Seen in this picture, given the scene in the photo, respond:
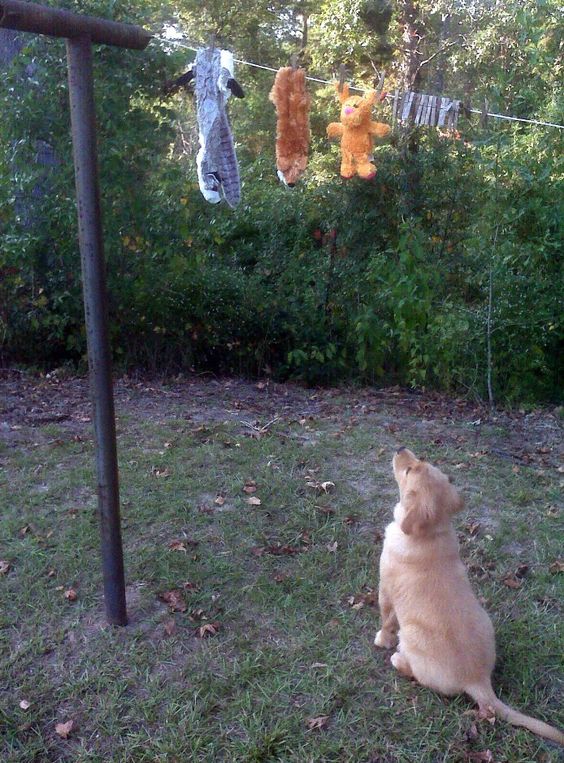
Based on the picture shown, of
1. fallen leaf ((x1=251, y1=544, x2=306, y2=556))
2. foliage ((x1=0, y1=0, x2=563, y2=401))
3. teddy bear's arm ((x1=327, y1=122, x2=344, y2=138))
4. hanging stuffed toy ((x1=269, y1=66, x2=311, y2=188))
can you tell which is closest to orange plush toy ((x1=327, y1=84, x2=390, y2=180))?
teddy bear's arm ((x1=327, y1=122, x2=344, y2=138))

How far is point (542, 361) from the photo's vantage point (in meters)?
8.12

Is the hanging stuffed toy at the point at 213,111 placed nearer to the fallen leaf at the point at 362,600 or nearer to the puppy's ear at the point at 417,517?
the fallen leaf at the point at 362,600

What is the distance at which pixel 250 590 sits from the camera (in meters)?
4.04

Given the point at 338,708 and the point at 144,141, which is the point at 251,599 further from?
the point at 144,141

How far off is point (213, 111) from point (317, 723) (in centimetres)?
444

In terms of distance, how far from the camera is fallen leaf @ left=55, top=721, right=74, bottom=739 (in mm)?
3062

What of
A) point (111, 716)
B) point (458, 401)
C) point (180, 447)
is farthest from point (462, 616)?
point (458, 401)

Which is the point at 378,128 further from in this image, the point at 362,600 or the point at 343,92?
the point at 362,600

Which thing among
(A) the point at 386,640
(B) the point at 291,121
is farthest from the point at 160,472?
(B) the point at 291,121

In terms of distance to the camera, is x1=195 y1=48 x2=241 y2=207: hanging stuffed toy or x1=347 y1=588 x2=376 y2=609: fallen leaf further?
x1=195 y1=48 x2=241 y2=207: hanging stuffed toy

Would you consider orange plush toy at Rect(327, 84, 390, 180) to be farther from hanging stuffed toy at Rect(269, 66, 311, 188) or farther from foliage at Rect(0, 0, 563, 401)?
foliage at Rect(0, 0, 563, 401)

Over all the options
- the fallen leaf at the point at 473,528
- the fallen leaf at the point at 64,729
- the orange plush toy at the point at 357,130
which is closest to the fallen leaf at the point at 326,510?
the fallen leaf at the point at 473,528

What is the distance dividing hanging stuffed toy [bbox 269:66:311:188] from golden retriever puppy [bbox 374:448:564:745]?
12.0 ft

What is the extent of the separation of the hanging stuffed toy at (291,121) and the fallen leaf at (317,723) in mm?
4480
